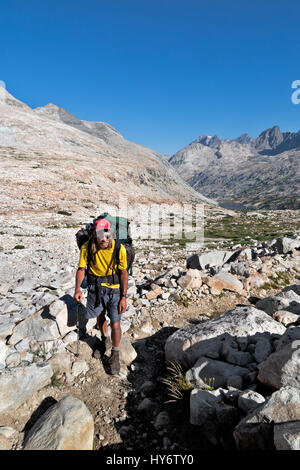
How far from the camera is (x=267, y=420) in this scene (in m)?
2.86

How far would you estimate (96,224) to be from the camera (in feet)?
15.0

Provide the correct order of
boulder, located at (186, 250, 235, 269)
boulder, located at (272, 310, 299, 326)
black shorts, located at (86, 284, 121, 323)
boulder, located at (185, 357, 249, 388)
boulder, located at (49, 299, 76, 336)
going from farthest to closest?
boulder, located at (186, 250, 235, 269), boulder, located at (272, 310, 299, 326), boulder, located at (49, 299, 76, 336), black shorts, located at (86, 284, 121, 323), boulder, located at (185, 357, 249, 388)

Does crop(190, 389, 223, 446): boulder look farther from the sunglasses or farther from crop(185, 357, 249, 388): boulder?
the sunglasses

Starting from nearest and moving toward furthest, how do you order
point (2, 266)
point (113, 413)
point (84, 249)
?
point (113, 413)
point (84, 249)
point (2, 266)

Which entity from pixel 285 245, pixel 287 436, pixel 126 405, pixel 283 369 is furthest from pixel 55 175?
pixel 287 436

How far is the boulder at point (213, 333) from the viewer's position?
5.00m

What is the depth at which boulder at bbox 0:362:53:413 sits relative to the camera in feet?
12.6

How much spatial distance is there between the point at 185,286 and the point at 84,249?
475 cm

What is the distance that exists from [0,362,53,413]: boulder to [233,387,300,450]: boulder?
3051 mm

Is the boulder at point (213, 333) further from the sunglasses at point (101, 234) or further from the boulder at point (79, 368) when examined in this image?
the sunglasses at point (101, 234)

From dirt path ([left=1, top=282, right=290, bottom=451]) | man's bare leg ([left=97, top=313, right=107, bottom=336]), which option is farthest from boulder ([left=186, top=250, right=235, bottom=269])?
man's bare leg ([left=97, top=313, right=107, bottom=336])
